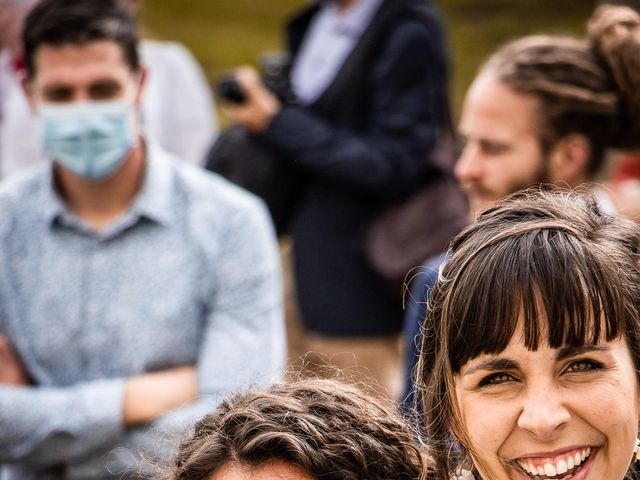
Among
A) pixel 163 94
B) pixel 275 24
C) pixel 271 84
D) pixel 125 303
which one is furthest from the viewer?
pixel 275 24

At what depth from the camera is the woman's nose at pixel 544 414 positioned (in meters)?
2.00

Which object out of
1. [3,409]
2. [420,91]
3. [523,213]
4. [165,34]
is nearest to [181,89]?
[420,91]

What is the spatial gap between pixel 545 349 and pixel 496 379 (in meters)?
0.12

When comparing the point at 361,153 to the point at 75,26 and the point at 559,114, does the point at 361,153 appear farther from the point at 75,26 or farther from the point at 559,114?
the point at 75,26

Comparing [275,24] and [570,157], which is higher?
[570,157]

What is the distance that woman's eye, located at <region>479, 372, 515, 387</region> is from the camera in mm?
2084

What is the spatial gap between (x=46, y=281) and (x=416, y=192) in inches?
61.6

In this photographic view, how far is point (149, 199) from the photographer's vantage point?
11.5ft

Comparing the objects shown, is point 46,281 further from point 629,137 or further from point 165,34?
point 165,34

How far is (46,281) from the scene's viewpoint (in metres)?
3.44

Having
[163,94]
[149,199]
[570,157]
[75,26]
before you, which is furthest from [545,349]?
[163,94]

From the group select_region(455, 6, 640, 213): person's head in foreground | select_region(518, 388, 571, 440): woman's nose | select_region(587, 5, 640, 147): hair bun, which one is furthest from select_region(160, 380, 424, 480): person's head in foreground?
select_region(587, 5, 640, 147): hair bun

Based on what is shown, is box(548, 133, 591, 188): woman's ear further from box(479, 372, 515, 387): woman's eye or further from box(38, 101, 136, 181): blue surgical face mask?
box(479, 372, 515, 387): woman's eye

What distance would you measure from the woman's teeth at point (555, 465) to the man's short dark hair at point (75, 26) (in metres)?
2.18
